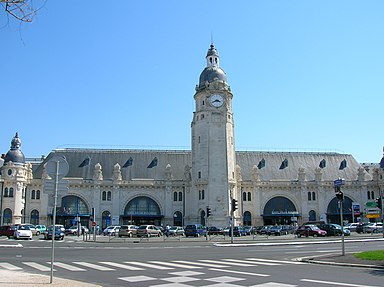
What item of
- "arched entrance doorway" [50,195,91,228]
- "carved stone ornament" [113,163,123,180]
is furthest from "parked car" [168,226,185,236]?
"arched entrance doorway" [50,195,91,228]

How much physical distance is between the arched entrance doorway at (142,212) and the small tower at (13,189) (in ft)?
58.5

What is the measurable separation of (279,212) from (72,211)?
37.7m

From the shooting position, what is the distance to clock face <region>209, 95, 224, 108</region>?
74.4 meters

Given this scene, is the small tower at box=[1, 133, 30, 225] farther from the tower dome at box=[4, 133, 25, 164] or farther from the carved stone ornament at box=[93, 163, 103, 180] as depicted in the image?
the carved stone ornament at box=[93, 163, 103, 180]

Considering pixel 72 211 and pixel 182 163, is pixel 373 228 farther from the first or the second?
pixel 72 211

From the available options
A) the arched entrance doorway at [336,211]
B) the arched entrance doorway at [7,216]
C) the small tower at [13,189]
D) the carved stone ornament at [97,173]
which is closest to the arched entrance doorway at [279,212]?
the arched entrance doorway at [336,211]

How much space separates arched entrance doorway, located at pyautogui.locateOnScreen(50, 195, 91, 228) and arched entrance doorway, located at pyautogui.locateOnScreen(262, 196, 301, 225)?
3247 centimetres

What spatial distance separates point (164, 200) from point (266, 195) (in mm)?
19017

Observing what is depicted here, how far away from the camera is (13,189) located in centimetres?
7306

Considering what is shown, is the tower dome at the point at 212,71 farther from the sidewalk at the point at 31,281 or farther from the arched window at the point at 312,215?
the sidewalk at the point at 31,281

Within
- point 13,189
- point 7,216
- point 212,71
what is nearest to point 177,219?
point 212,71

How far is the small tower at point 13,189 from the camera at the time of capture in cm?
7212

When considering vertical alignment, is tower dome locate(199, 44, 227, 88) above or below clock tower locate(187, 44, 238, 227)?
above

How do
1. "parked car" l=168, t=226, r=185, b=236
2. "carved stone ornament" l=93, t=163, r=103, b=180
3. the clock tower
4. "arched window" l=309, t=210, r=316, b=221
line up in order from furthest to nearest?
"arched window" l=309, t=210, r=316, b=221 → "carved stone ornament" l=93, t=163, r=103, b=180 → the clock tower → "parked car" l=168, t=226, r=185, b=236
